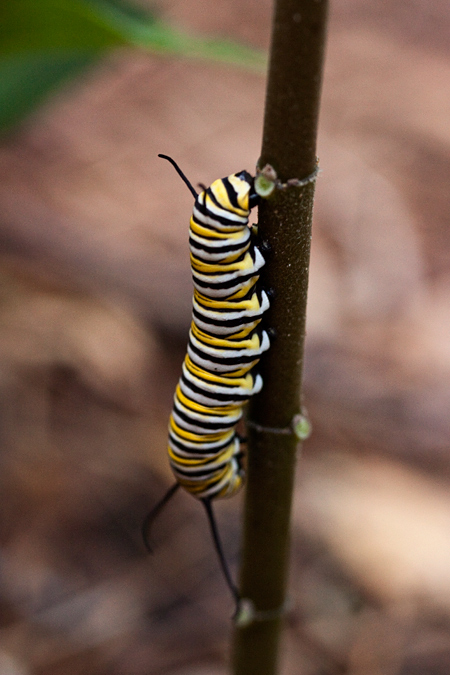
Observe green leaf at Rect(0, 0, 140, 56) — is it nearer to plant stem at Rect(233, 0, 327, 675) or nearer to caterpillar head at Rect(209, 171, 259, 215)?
caterpillar head at Rect(209, 171, 259, 215)

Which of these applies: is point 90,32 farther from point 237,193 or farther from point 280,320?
point 280,320

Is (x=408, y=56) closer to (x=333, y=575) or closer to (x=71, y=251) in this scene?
(x=71, y=251)

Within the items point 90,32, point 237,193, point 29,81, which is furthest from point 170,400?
point 237,193

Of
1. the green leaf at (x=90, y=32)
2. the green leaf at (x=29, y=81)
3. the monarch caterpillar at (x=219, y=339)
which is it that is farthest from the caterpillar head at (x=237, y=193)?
the green leaf at (x=29, y=81)

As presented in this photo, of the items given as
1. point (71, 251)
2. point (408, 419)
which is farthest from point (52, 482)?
point (408, 419)

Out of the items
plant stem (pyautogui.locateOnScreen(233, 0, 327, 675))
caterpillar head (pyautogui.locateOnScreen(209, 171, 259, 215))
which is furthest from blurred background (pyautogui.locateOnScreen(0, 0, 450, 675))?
plant stem (pyautogui.locateOnScreen(233, 0, 327, 675))
